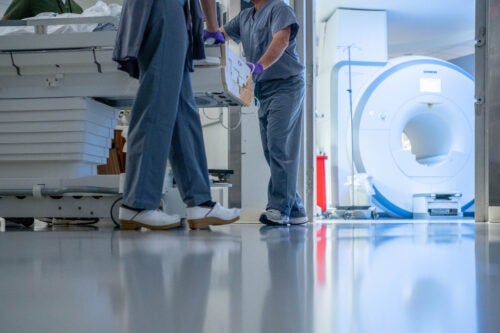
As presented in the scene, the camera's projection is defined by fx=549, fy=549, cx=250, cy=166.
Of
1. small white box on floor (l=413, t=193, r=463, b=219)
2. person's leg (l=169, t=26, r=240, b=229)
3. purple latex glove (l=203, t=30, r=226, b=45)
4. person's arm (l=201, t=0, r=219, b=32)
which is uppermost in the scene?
person's arm (l=201, t=0, r=219, b=32)

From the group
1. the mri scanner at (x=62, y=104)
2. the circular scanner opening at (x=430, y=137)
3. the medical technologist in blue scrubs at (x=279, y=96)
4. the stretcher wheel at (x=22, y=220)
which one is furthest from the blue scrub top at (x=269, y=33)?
the circular scanner opening at (x=430, y=137)

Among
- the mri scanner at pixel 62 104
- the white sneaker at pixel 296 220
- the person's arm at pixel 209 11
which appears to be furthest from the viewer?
the white sneaker at pixel 296 220

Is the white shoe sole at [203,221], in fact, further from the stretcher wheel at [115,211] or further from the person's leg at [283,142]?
the person's leg at [283,142]

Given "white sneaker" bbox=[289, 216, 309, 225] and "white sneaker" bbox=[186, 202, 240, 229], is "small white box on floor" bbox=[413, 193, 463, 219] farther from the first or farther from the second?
"white sneaker" bbox=[186, 202, 240, 229]

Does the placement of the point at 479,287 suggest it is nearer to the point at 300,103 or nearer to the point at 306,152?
the point at 300,103

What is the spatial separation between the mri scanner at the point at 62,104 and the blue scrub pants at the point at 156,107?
346 mm

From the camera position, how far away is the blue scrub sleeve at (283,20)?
244 centimetres

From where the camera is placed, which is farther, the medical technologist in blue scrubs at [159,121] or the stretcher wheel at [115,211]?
the stretcher wheel at [115,211]

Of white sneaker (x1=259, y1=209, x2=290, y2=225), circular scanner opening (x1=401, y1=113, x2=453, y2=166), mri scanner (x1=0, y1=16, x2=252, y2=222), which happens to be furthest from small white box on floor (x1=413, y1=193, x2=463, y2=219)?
mri scanner (x1=0, y1=16, x2=252, y2=222)

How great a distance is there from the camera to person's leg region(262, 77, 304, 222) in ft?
8.32

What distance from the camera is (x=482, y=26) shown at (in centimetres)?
Answer: 345

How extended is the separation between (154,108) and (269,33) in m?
1.06

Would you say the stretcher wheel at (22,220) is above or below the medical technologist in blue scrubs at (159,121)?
below

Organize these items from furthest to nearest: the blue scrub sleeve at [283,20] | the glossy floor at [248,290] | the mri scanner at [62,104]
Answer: the blue scrub sleeve at [283,20], the mri scanner at [62,104], the glossy floor at [248,290]
